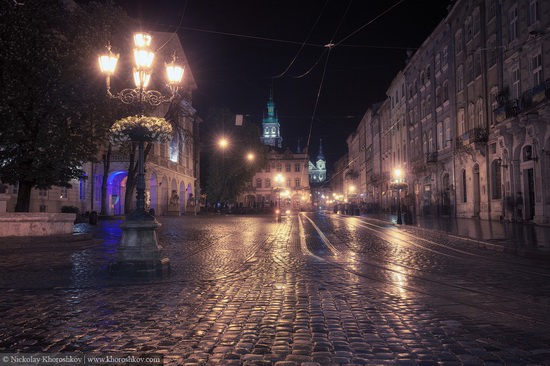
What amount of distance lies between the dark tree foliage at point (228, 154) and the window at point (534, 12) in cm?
4129

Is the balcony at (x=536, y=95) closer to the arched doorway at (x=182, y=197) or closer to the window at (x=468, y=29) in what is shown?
the window at (x=468, y=29)

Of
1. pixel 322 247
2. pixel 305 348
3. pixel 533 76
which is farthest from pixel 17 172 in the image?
pixel 533 76

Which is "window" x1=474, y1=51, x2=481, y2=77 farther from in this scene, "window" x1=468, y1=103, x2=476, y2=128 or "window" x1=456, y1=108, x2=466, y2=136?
"window" x1=456, y1=108, x2=466, y2=136

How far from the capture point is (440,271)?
10.1m

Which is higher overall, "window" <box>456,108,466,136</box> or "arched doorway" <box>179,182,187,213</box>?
"window" <box>456,108,466,136</box>

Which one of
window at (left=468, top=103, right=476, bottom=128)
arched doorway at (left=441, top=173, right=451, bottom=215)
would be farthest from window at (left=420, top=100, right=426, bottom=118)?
window at (left=468, top=103, right=476, bottom=128)

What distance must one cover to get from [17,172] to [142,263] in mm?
9059

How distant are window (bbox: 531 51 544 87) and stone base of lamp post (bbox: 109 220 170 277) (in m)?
21.5

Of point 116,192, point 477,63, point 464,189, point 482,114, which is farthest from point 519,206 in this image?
point 116,192

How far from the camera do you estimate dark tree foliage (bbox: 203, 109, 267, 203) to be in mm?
61500

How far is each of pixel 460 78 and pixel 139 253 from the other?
31453 mm

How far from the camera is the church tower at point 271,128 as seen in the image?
16050 centimetres

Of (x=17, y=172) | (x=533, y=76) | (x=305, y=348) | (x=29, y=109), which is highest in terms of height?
(x=533, y=76)

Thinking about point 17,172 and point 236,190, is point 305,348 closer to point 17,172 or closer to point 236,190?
point 17,172
